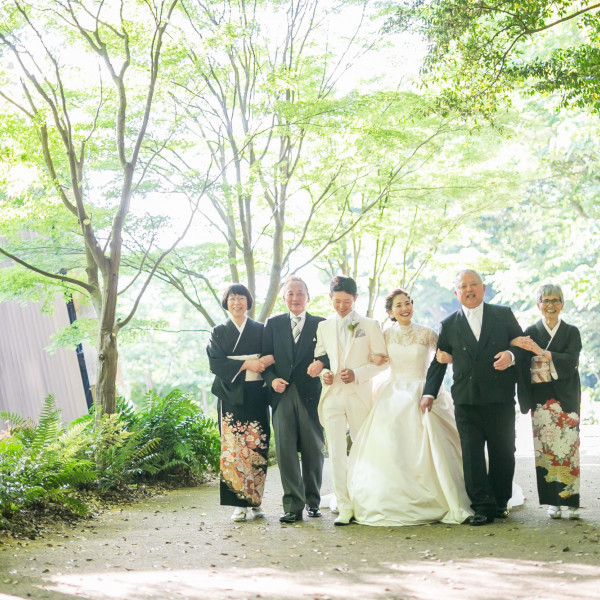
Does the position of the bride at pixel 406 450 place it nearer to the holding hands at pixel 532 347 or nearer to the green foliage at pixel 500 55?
the holding hands at pixel 532 347

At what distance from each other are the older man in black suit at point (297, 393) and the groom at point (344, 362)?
0.11 meters

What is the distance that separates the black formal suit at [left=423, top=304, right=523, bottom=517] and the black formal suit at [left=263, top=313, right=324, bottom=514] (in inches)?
44.8

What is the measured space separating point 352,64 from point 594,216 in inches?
444

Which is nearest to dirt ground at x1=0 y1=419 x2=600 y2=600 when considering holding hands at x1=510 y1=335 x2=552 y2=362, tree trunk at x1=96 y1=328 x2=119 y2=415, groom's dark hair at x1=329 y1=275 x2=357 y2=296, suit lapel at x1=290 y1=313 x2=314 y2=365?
holding hands at x1=510 y1=335 x2=552 y2=362

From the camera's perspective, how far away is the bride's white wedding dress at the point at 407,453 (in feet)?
19.6

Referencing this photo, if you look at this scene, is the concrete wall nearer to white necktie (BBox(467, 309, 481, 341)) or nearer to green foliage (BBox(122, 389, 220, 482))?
green foliage (BBox(122, 389, 220, 482))

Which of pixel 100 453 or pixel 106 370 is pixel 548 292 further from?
pixel 106 370

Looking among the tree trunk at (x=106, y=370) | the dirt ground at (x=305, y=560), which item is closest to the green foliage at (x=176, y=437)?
the tree trunk at (x=106, y=370)

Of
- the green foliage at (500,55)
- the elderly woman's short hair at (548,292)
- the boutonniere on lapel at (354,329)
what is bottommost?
the boutonniere on lapel at (354,329)

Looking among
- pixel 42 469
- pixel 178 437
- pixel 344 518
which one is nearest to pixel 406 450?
pixel 344 518

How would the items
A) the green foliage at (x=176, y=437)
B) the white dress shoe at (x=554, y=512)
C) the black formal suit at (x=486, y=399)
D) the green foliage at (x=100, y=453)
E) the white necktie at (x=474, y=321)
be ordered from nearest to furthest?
the white dress shoe at (x=554, y=512)
the black formal suit at (x=486, y=399)
the white necktie at (x=474, y=321)
the green foliage at (x=100, y=453)
the green foliage at (x=176, y=437)

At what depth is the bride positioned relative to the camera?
599cm

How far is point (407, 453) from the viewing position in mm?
6160

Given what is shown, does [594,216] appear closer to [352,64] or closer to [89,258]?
[352,64]
